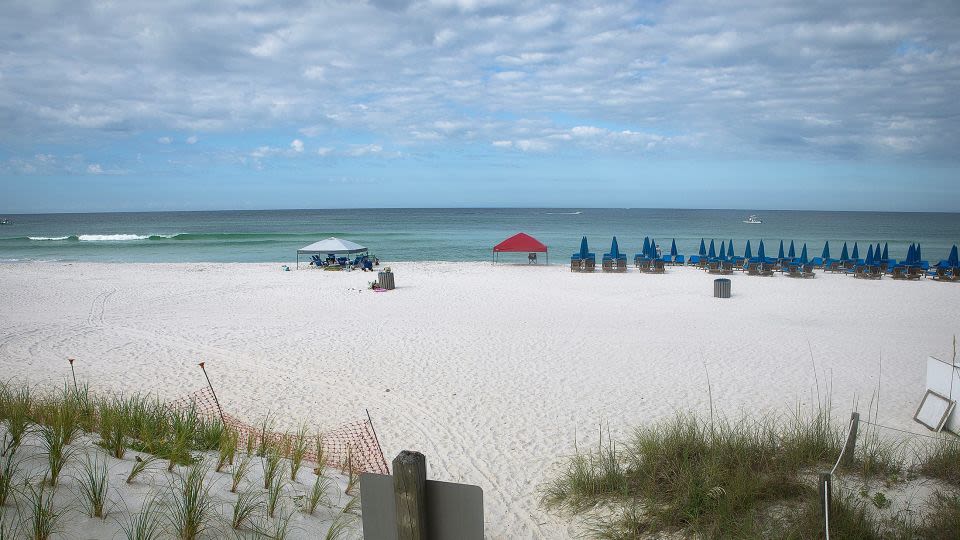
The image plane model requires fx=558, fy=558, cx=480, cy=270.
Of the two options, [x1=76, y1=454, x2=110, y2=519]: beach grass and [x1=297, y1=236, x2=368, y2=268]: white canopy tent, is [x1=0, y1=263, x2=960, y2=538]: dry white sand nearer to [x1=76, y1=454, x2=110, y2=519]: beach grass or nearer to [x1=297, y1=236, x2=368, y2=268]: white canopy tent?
[x1=76, y1=454, x2=110, y2=519]: beach grass

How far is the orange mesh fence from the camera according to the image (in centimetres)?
488

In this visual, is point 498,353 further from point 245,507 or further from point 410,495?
point 410,495

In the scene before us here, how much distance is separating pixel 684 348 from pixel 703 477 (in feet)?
20.5

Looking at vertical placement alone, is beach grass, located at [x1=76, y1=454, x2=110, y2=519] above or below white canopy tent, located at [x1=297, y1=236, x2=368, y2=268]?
below

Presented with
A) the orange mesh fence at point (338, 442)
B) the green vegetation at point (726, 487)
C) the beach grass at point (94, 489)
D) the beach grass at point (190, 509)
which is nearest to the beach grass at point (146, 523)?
the beach grass at point (190, 509)

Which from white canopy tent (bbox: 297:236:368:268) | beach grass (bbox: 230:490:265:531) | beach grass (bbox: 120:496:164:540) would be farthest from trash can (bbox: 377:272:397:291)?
beach grass (bbox: 120:496:164:540)

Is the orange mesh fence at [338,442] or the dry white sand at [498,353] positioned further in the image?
the dry white sand at [498,353]

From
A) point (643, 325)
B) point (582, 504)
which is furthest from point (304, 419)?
point (643, 325)

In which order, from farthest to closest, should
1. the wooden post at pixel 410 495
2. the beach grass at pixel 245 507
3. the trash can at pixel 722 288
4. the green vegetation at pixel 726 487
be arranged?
1. the trash can at pixel 722 288
2. the green vegetation at pixel 726 487
3. the beach grass at pixel 245 507
4. the wooden post at pixel 410 495

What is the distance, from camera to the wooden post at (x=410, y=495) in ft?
6.40

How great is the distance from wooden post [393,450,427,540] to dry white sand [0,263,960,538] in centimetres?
242

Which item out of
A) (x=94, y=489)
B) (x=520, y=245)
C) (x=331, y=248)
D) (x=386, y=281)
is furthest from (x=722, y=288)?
(x=94, y=489)

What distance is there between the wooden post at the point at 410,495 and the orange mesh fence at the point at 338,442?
2.61 metres

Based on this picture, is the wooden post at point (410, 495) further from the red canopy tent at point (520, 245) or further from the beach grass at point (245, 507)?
the red canopy tent at point (520, 245)
